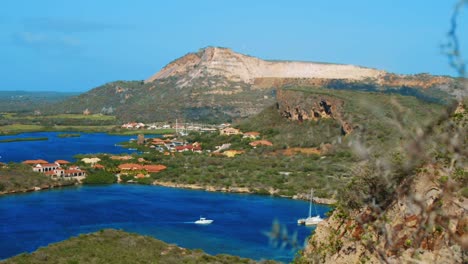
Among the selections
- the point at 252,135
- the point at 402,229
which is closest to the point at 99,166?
the point at 252,135

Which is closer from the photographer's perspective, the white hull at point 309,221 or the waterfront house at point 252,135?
the white hull at point 309,221

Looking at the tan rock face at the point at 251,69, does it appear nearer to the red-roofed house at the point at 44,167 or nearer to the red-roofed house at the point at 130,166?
the red-roofed house at the point at 130,166

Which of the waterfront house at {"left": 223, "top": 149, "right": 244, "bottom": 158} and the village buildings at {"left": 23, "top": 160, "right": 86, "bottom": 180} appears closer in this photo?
the village buildings at {"left": 23, "top": 160, "right": 86, "bottom": 180}

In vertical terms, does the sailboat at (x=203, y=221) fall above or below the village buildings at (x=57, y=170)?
below

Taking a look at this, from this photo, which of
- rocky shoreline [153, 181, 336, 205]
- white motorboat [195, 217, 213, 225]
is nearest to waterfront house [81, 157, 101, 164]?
rocky shoreline [153, 181, 336, 205]

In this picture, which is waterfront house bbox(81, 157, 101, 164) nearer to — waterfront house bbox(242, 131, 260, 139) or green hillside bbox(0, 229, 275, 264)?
waterfront house bbox(242, 131, 260, 139)

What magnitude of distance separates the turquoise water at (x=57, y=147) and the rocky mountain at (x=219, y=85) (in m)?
21.6

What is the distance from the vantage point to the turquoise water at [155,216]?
23.5 metres

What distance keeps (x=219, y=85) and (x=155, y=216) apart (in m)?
71.0

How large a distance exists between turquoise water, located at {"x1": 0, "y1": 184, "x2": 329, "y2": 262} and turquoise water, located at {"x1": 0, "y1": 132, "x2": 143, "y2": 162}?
12898 millimetres

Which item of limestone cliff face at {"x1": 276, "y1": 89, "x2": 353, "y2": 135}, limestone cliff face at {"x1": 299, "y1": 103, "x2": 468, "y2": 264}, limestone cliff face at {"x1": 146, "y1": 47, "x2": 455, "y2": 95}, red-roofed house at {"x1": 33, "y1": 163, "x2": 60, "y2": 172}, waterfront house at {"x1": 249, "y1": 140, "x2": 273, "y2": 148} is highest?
limestone cliff face at {"x1": 146, "y1": 47, "x2": 455, "y2": 95}

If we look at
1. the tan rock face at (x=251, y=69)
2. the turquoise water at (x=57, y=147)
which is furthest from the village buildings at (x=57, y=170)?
the tan rock face at (x=251, y=69)

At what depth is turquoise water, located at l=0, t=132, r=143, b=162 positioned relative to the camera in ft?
161

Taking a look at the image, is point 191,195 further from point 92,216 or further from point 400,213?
point 400,213
